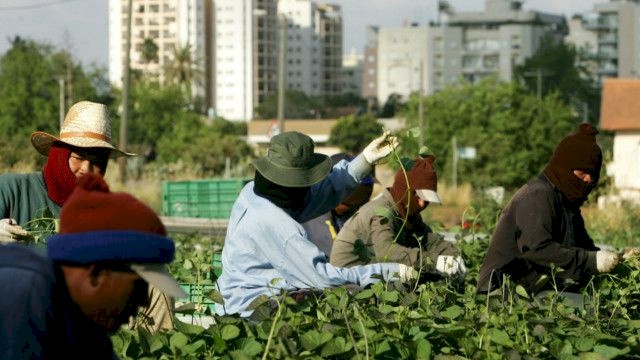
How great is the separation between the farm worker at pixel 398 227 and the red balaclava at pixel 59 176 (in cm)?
148

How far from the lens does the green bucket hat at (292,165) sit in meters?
6.34

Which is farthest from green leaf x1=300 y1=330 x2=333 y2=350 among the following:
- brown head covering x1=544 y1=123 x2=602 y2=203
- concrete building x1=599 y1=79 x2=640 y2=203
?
concrete building x1=599 y1=79 x2=640 y2=203

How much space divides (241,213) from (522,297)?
1.38 meters

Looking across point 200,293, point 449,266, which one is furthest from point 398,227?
point 200,293

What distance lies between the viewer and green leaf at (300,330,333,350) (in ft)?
16.1

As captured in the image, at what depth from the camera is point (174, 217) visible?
28.9 meters

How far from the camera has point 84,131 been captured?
24.3ft

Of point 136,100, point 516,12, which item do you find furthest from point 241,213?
point 516,12

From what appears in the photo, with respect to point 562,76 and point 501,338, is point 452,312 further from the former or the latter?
point 562,76

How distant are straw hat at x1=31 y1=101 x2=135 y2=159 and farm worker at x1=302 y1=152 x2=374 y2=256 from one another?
2.05 metres

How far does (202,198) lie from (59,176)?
2198 cm

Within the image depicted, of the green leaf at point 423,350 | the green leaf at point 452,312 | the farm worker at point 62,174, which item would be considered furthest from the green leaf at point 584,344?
the farm worker at point 62,174

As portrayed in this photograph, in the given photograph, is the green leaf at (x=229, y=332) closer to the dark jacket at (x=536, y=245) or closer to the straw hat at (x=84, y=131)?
the straw hat at (x=84, y=131)

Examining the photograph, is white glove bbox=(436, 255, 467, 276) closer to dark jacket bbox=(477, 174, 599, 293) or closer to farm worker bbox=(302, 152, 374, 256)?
dark jacket bbox=(477, 174, 599, 293)
